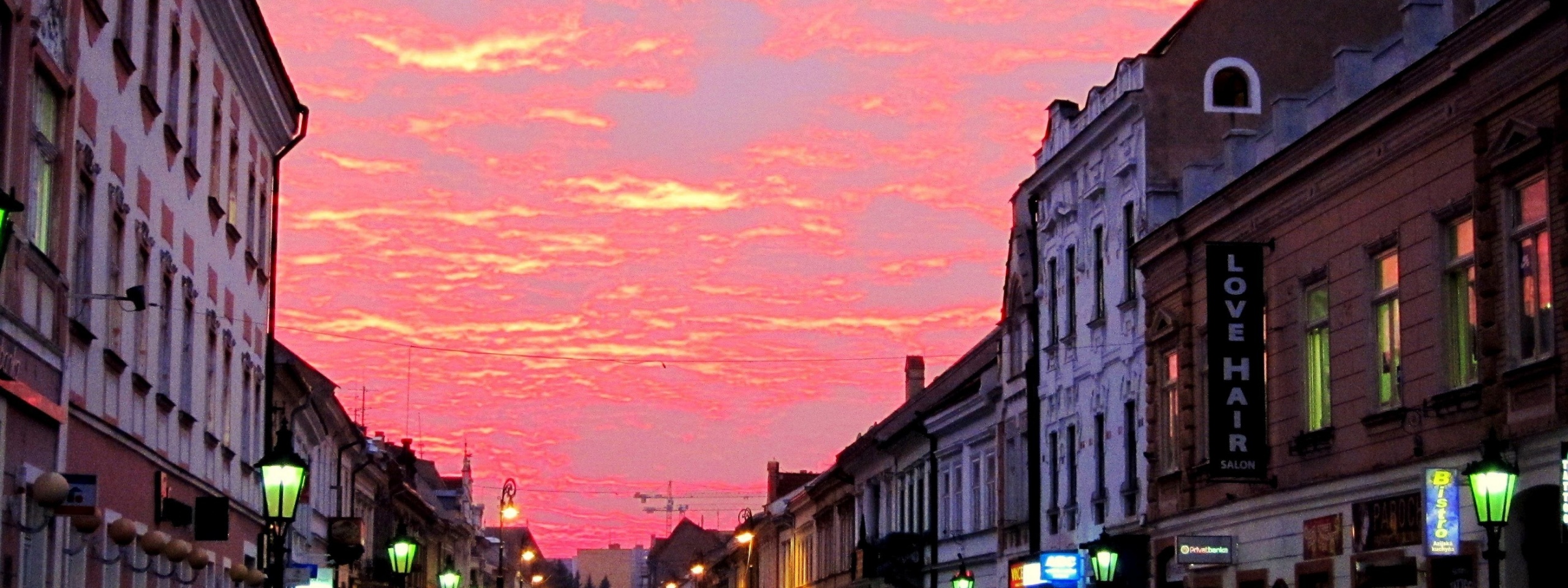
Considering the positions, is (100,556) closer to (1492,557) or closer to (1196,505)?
(1492,557)

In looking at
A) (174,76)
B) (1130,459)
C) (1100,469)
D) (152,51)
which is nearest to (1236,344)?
(1130,459)

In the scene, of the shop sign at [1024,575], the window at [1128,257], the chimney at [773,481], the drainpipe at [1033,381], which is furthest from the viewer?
the chimney at [773,481]

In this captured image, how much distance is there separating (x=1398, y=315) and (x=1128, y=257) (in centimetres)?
1094

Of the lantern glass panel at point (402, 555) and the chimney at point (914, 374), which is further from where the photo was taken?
the chimney at point (914, 374)

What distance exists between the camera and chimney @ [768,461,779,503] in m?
116

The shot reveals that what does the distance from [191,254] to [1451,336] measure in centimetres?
1468

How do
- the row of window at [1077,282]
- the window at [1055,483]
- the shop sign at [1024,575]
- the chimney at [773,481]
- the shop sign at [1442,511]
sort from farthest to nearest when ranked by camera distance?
the chimney at [773,481]
the window at [1055,483]
the shop sign at [1024,575]
the row of window at [1077,282]
the shop sign at [1442,511]

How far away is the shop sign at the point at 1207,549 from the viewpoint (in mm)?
29812

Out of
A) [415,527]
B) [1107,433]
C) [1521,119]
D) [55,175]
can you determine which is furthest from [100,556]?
[415,527]

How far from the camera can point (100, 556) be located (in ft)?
A: 69.5

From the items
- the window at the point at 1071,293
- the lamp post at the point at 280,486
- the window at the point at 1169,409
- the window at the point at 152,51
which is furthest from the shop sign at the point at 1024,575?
the window at the point at 152,51

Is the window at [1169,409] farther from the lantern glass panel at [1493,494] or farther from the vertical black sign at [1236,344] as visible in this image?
the lantern glass panel at [1493,494]

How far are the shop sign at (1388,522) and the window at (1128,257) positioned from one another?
9.82m

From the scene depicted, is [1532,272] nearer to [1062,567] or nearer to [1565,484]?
[1565,484]
